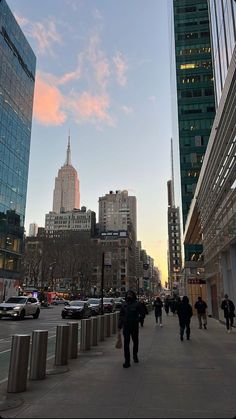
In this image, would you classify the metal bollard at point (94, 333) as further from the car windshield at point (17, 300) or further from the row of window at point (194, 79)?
the row of window at point (194, 79)

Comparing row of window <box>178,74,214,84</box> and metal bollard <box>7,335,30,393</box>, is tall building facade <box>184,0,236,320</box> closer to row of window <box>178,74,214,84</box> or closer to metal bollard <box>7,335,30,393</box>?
metal bollard <box>7,335,30,393</box>

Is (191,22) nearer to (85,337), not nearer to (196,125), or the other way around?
(196,125)

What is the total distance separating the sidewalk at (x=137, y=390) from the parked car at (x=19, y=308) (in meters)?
17.0

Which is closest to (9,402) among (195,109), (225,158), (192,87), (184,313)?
(184,313)

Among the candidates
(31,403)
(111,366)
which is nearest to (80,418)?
(31,403)

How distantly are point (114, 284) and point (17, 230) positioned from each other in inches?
3459

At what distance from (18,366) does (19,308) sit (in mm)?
20695

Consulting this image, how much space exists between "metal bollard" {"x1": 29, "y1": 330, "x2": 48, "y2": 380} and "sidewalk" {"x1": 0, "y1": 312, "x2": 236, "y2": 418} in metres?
0.19

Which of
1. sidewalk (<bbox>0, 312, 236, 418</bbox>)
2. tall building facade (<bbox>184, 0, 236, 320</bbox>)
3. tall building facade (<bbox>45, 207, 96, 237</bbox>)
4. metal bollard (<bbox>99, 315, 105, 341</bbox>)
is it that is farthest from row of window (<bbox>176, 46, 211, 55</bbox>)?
tall building facade (<bbox>45, 207, 96, 237</bbox>)

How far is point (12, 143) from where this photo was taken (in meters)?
62.7

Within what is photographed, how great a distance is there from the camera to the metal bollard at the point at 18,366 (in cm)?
635

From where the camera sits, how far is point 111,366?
8688 mm

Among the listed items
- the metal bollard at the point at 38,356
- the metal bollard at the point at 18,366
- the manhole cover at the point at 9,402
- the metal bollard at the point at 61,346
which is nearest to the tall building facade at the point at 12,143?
the metal bollard at the point at 61,346

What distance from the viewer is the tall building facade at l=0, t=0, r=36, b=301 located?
5878 cm
